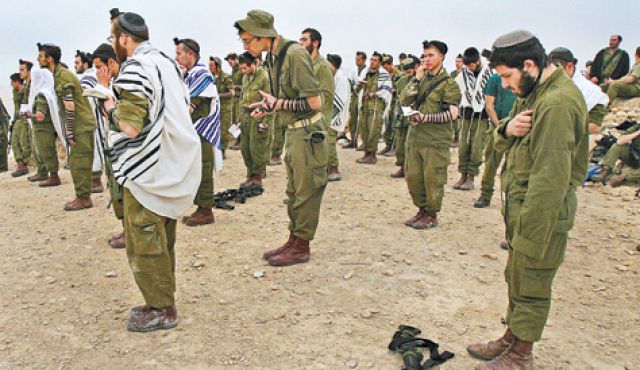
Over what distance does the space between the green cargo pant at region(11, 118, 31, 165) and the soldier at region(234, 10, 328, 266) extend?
7358mm

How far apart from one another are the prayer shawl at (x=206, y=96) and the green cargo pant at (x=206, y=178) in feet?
0.20

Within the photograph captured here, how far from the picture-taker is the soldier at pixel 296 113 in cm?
427

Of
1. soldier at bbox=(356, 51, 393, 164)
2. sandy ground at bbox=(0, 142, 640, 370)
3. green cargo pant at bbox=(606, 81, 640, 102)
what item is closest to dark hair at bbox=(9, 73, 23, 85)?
sandy ground at bbox=(0, 142, 640, 370)

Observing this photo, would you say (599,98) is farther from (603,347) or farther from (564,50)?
(603,347)

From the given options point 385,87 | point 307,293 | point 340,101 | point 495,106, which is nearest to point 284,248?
point 307,293

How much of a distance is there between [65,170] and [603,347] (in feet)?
31.4

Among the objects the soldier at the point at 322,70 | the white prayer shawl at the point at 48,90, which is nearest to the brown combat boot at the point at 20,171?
the white prayer shawl at the point at 48,90

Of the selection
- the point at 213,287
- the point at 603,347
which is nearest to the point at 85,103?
the point at 213,287

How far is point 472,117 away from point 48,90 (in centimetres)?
651

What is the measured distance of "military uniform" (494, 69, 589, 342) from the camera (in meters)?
2.49

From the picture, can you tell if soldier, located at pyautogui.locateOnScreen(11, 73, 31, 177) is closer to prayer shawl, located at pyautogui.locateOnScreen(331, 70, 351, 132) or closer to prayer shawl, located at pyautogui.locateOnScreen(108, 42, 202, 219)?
prayer shawl, located at pyautogui.locateOnScreen(331, 70, 351, 132)

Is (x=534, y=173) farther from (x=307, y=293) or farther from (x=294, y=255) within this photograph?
(x=294, y=255)

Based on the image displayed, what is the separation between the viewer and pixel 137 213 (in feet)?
10.6

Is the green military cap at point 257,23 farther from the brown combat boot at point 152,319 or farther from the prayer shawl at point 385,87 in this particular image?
the prayer shawl at point 385,87
